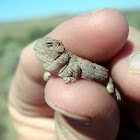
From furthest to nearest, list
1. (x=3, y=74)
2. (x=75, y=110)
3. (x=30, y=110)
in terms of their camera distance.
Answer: (x=3, y=74)
(x=30, y=110)
(x=75, y=110)

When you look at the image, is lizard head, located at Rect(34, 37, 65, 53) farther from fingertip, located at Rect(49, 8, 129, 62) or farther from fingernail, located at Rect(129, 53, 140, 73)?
fingernail, located at Rect(129, 53, 140, 73)

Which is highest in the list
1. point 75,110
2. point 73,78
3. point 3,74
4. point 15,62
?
point 73,78

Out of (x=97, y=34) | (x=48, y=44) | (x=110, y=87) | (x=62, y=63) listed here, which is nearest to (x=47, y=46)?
(x=48, y=44)

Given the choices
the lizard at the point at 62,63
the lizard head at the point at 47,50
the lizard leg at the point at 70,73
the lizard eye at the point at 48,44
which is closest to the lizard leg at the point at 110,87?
the lizard at the point at 62,63

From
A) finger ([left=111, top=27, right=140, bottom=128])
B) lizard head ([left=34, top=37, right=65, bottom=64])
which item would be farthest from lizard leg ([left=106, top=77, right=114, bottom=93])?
lizard head ([left=34, top=37, right=65, bottom=64])

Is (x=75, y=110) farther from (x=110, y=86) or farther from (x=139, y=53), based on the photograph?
(x=139, y=53)

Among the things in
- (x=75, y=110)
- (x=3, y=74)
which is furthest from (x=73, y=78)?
(x=3, y=74)

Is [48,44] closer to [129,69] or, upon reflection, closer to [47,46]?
[47,46]
